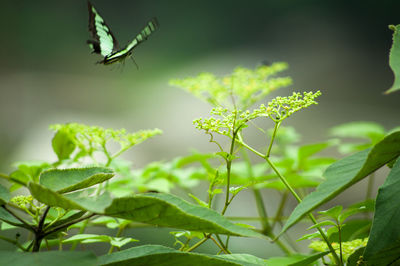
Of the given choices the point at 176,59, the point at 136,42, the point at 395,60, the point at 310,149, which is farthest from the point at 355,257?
the point at 176,59

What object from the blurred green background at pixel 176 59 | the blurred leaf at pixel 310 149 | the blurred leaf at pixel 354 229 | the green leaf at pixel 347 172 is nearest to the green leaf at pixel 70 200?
the green leaf at pixel 347 172

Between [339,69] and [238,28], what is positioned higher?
[238,28]

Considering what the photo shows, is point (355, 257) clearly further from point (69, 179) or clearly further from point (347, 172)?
point (69, 179)

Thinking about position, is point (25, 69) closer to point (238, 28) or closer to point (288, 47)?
point (238, 28)

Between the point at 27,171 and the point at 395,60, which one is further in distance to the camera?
the point at 27,171

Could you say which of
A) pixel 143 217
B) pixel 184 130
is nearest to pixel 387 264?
pixel 143 217
